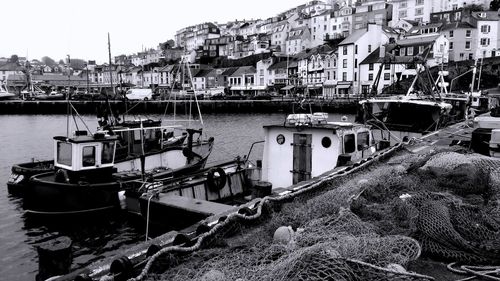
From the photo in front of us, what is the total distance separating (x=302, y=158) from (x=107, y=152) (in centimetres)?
666

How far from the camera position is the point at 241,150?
32.2 metres

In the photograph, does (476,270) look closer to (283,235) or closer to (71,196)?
(283,235)

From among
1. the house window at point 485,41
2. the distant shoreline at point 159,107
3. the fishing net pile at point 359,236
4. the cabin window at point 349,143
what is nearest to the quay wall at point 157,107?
the distant shoreline at point 159,107

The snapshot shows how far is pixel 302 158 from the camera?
12.8m

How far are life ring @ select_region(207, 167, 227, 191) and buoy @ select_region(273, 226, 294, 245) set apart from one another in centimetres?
907

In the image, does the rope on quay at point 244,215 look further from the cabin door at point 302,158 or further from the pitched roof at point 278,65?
the pitched roof at point 278,65

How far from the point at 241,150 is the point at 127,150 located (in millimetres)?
14270

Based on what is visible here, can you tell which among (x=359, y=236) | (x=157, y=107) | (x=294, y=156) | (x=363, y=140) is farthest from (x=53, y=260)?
(x=157, y=107)

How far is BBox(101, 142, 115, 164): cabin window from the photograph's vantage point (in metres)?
14.4

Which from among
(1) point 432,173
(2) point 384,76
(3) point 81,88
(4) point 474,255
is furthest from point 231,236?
(3) point 81,88

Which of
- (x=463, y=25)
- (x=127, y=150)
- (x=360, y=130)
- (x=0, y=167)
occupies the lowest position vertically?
(x=0, y=167)

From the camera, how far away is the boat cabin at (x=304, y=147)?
12.4 m

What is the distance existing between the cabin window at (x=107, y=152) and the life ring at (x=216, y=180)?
342 centimetres

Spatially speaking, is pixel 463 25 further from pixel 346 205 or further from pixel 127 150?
pixel 346 205
